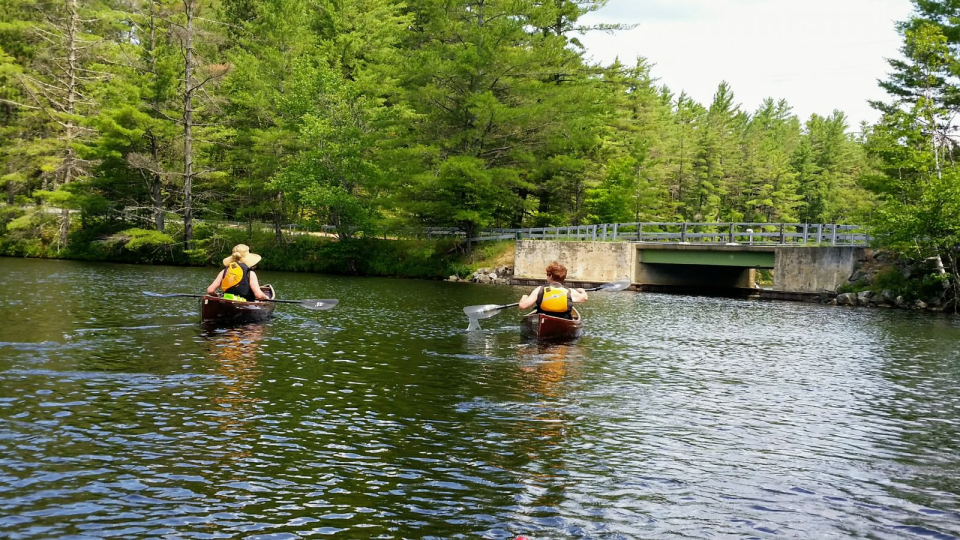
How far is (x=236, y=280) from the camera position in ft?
65.1

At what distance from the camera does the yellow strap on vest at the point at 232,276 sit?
19766mm

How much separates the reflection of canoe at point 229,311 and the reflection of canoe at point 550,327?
662 cm

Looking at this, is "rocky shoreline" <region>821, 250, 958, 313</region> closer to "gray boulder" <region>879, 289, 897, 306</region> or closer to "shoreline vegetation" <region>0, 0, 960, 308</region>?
"gray boulder" <region>879, 289, 897, 306</region>

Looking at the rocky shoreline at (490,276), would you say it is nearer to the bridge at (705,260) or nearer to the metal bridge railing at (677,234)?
the bridge at (705,260)

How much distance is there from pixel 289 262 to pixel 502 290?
56.8 feet

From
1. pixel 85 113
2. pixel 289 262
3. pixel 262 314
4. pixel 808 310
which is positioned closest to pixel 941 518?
pixel 262 314

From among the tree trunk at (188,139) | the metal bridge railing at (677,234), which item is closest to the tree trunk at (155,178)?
the tree trunk at (188,139)

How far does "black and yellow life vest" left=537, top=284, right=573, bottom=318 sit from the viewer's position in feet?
61.6

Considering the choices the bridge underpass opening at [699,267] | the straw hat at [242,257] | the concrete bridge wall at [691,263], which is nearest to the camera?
the straw hat at [242,257]

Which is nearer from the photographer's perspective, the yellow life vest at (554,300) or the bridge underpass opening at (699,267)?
the yellow life vest at (554,300)

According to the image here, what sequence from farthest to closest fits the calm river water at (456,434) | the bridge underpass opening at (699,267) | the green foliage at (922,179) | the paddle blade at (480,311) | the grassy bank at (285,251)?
the grassy bank at (285,251)
the bridge underpass opening at (699,267)
the green foliage at (922,179)
the paddle blade at (480,311)
the calm river water at (456,434)

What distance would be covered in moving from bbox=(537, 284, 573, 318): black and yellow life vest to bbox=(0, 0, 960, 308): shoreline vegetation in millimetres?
23415

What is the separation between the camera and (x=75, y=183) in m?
48.1

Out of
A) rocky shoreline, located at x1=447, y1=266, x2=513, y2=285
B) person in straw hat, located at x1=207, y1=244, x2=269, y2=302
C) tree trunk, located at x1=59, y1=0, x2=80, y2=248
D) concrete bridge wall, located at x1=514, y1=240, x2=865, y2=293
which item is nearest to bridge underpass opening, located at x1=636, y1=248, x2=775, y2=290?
concrete bridge wall, located at x1=514, y1=240, x2=865, y2=293
